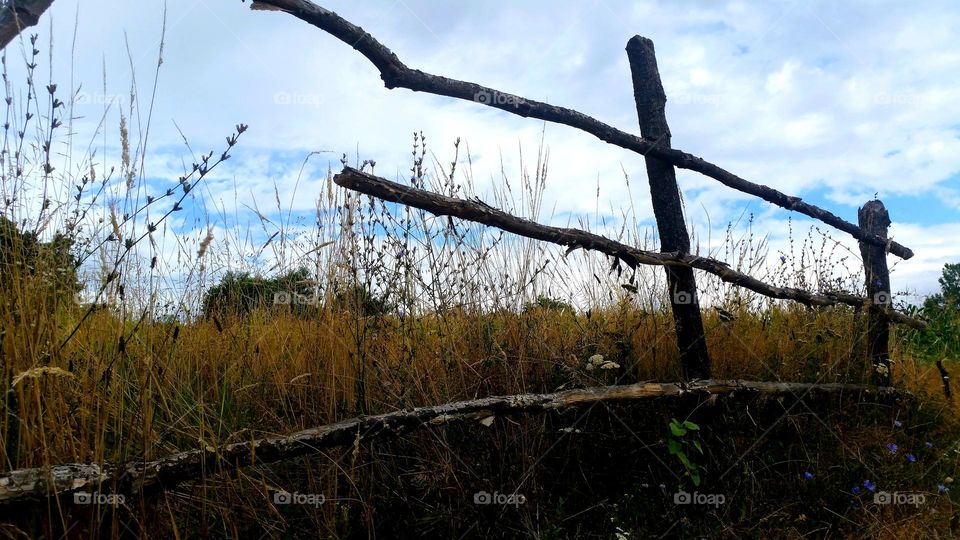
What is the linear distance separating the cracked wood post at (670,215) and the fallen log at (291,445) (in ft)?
0.85

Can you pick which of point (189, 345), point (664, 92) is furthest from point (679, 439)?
point (189, 345)

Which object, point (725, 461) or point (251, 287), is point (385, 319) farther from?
point (251, 287)

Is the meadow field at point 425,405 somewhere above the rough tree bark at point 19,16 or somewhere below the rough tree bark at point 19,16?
below

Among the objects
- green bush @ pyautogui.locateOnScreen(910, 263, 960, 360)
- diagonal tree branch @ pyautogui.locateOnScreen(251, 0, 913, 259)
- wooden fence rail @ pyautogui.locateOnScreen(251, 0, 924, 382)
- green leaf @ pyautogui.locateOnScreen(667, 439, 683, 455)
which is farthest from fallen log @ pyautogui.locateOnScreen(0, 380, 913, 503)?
green bush @ pyautogui.locateOnScreen(910, 263, 960, 360)

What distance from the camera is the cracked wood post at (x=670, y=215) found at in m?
3.99

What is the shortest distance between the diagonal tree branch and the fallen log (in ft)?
4.23

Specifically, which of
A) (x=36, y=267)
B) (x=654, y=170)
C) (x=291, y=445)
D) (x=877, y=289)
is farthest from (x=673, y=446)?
(x=36, y=267)

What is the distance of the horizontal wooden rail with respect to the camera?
2.96 metres

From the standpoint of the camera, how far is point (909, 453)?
4.32 meters

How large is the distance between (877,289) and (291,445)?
14.5 ft

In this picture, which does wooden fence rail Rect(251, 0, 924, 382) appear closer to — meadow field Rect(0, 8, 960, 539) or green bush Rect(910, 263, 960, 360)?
meadow field Rect(0, 8, 960, 539)

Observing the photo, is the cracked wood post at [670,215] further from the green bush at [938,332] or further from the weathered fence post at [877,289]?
the green bush at [938,332]

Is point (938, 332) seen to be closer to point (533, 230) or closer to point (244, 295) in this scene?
point (533, 230)

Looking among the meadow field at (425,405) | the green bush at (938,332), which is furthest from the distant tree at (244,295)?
the green bush at (938,332)
